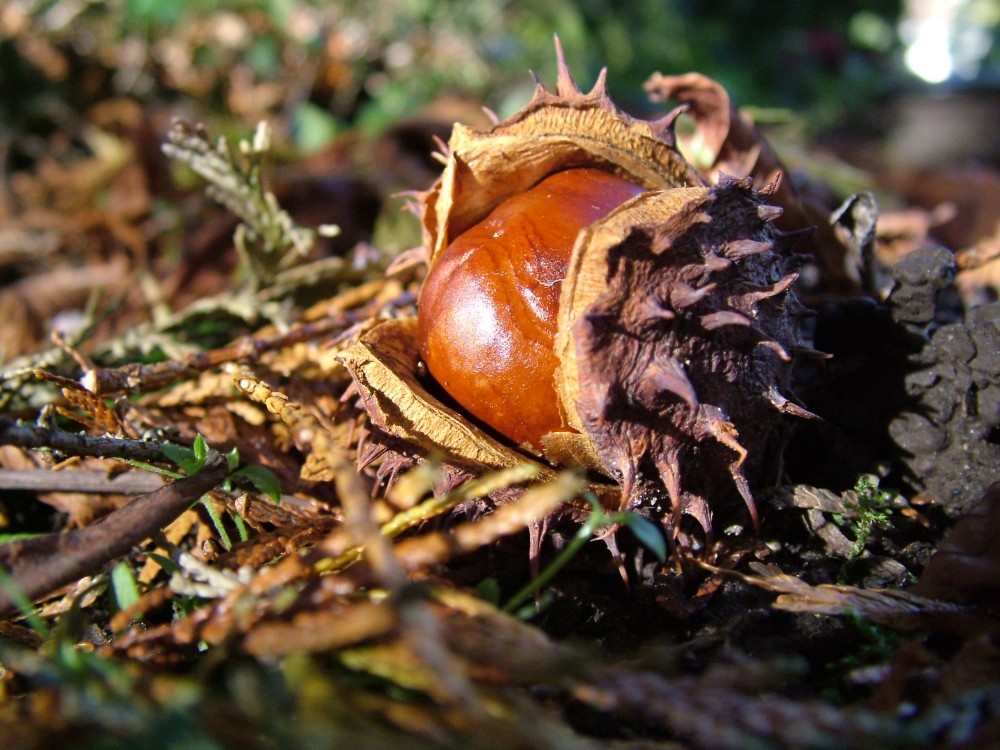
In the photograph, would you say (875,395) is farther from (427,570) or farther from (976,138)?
(976,138)

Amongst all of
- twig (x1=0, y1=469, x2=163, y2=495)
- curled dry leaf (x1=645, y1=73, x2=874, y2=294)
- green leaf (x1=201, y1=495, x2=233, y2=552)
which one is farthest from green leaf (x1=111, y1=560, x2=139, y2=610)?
curled dry leaf (x1=645, y1=73, x2=874, y2=294)

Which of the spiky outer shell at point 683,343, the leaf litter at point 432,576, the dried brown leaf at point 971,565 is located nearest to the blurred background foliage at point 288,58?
the leaf litter at point 432,576

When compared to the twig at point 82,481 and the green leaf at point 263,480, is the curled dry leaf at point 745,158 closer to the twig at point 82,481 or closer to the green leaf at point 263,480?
the green leaf at point 263,480

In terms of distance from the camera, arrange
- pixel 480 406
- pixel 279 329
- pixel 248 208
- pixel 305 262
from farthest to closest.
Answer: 1. pixel 305 262
2. pixel 248 208
3. pixel 279 329
4. pixel 480 406

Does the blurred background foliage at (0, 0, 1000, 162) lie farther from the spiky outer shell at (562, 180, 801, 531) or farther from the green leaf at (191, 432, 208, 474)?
the green leaf at (191, 432, 208, 474)

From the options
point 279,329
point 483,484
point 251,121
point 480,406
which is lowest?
point 483,484

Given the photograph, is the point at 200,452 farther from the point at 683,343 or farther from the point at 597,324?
the point at 683,343

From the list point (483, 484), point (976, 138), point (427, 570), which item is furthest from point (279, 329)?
point (976, 138)

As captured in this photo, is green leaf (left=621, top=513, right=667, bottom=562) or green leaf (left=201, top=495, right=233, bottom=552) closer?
green leaf (left=621, top=513, right=667, bottom=562)

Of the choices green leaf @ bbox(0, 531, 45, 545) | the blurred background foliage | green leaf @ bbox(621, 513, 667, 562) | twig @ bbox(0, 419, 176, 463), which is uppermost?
the blurred background foliage
